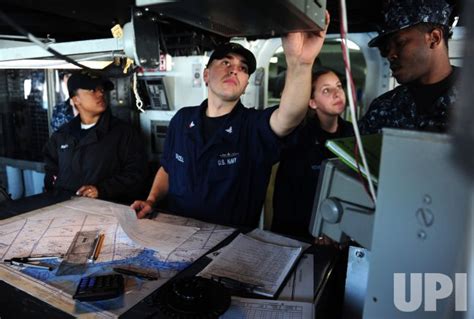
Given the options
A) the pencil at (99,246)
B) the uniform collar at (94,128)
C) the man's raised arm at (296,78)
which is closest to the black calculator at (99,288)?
A: the pencil at (99,246)

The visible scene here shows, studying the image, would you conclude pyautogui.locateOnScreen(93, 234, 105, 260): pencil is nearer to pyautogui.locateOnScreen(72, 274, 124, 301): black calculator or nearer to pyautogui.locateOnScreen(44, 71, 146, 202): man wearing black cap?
pyautogui.locateOnScreen(72, 274, 124, 301): black calculator

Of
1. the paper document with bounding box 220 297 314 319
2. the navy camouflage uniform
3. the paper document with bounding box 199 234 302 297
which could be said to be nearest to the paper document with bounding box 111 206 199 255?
the paper document with bounding box 199 234 302 297

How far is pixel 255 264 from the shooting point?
1035 millimetres

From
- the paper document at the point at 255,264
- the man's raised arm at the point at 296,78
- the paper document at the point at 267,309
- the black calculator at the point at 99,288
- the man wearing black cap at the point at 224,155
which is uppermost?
the man's raised arm at the point at 296,78

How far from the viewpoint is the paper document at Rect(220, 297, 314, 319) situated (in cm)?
79

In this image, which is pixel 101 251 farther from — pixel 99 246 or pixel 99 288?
pixel 99 288

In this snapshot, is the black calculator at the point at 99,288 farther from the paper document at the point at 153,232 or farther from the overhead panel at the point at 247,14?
the overhead panel at the point at 247,14

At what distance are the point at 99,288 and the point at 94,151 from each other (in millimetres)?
1707

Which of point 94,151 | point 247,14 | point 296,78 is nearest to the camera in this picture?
point 247,14

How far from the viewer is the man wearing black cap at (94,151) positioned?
2.35 meters

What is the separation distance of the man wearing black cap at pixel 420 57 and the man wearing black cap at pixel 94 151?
5.68ft

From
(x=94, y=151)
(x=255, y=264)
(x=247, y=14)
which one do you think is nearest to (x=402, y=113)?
(x=255, y=264)

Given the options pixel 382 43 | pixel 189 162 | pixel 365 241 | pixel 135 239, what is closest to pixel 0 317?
pixel 135 239

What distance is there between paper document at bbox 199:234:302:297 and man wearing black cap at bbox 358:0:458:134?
68cm
